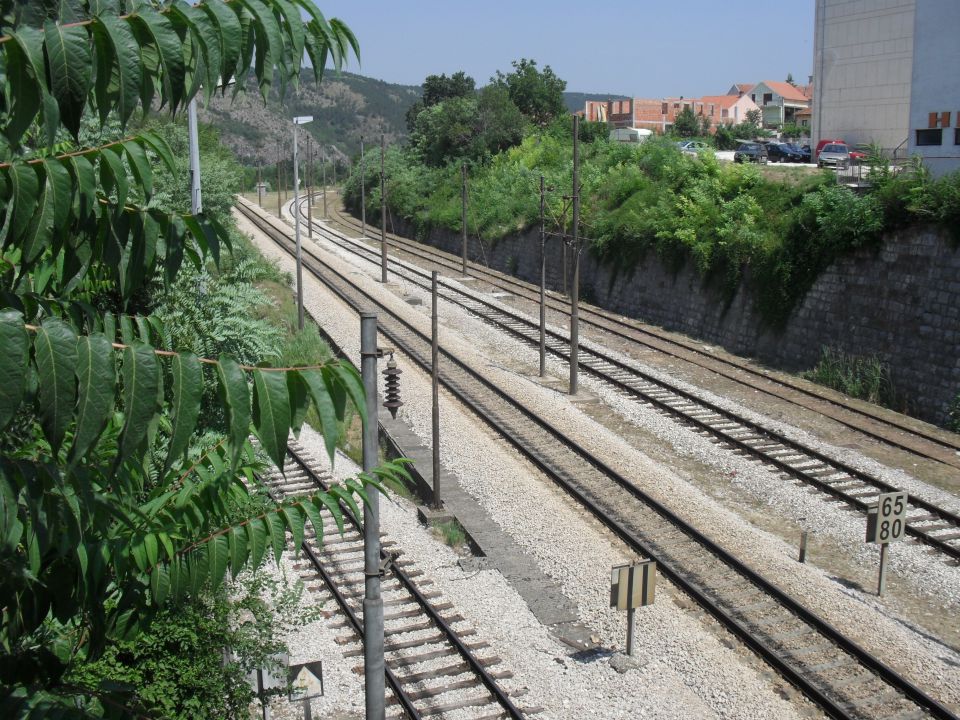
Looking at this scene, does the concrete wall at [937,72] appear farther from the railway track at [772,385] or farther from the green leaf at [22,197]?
the green leaf at [22,197]

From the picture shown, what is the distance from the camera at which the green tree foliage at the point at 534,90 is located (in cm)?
7275

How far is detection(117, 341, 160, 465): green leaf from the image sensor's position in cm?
285

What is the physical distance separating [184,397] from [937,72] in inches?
1286

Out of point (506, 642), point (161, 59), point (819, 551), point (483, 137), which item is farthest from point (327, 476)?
point (483, 137)

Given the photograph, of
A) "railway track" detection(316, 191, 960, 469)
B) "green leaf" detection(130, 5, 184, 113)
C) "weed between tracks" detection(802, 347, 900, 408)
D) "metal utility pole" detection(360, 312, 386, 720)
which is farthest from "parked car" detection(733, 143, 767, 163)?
"green leaf" detection(130, 5, 184, 113)

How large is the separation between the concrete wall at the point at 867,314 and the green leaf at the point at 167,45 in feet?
74.7

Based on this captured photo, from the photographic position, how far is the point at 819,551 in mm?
15727

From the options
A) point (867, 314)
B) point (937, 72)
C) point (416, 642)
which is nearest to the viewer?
point (416, 642)

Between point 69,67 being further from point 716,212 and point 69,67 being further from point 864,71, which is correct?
point 864,71

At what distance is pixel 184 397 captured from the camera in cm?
303

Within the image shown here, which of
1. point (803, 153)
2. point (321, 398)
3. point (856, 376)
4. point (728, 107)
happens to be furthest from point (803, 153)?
point (728, 107)

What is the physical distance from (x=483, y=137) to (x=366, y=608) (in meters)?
60.7

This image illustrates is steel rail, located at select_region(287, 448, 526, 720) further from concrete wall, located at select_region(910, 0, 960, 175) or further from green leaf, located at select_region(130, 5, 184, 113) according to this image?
concrete wall, located at select_region(910, 0, 960, 175)

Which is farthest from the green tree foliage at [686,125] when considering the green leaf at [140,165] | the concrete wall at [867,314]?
the green leaf at [140,165]
